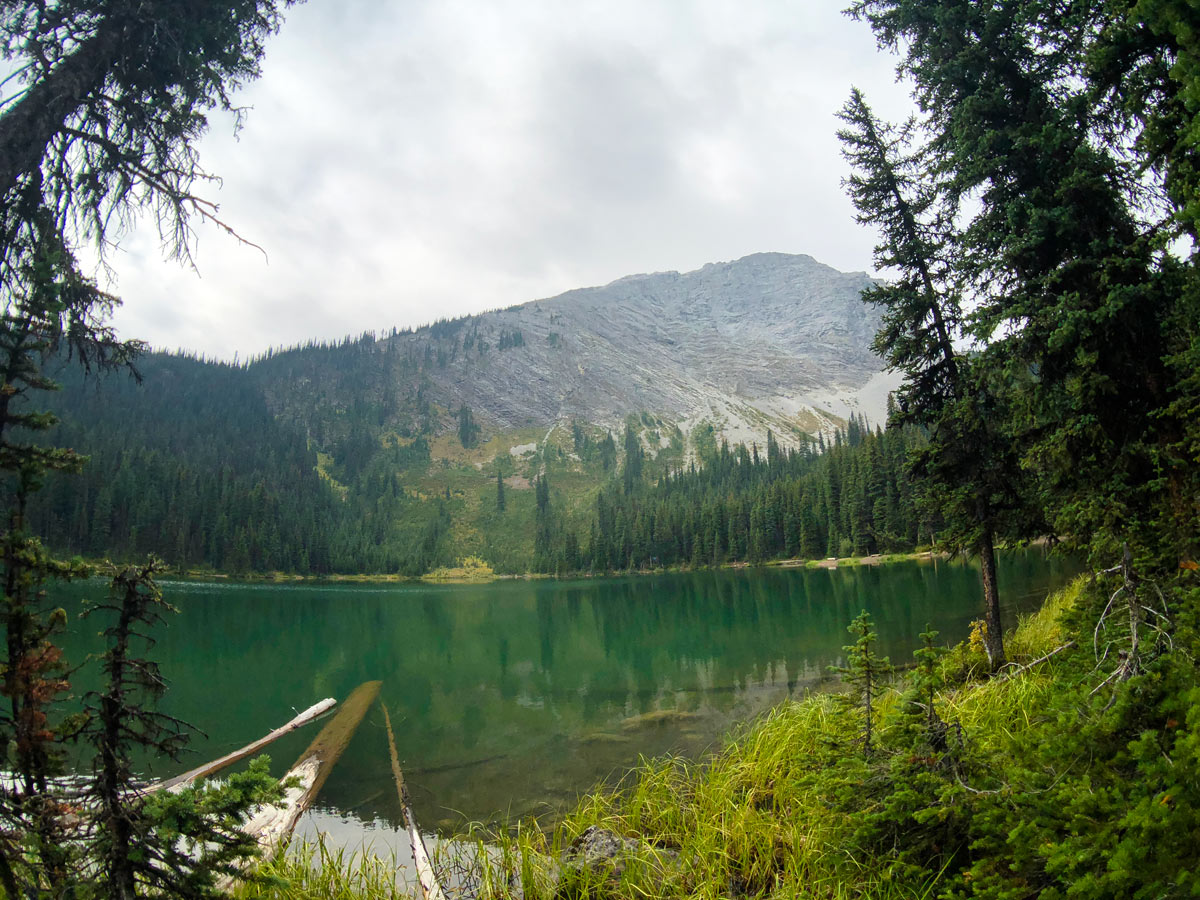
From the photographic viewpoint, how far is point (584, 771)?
11805 millimetres

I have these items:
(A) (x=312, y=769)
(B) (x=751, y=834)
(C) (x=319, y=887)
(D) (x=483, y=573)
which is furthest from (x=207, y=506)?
(B) (x=751, y=834)

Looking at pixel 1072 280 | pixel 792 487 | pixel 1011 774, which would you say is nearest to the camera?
pixel 1011 774

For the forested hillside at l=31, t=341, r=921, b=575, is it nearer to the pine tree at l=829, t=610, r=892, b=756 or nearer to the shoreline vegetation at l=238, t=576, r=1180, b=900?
the shoreline vegetation at l=238, t=576, r=1180, b=900

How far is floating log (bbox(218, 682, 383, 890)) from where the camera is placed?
24.0 ft

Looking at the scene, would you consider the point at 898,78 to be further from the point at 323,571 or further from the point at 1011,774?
the point at 323,571

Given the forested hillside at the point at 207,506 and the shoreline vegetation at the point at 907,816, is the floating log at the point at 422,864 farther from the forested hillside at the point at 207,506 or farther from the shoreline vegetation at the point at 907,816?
the forested hillside at the point at 207,506

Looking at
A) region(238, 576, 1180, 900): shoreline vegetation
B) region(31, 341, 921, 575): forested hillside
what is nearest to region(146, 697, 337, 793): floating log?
region(238, 576, 1180, 900): shoreline vegetation

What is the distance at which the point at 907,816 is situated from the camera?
148 inches

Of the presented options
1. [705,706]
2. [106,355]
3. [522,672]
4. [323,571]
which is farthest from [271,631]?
[323,571]

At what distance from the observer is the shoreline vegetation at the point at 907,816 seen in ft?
9.36

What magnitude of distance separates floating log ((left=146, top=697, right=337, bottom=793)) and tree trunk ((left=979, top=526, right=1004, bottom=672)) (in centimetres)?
1293

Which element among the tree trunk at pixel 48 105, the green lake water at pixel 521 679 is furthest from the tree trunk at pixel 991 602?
the tree trunk at pixel 48 105

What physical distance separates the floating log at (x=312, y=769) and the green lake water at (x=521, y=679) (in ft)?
1.16

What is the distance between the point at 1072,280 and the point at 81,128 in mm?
11646
